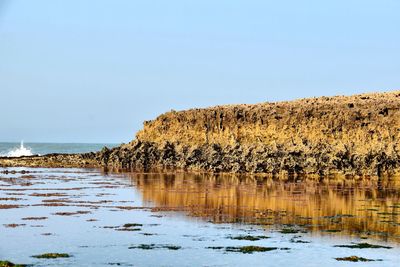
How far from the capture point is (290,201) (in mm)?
40562

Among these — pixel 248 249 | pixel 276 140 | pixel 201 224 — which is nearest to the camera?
pixel 248 249

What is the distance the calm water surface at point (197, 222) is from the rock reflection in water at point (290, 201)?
5cm

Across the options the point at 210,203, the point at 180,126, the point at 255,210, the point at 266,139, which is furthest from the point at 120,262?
the point at 180,126

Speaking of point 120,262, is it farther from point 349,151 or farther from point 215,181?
point 349,151

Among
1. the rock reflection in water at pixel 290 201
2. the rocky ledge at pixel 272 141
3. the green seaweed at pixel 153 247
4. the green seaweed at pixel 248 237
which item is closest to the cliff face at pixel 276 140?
the rocky ledge at pixel 272 141

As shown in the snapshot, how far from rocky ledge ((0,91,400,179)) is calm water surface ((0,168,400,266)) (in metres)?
10.2

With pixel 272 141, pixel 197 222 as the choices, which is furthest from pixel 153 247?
pixel 272 141

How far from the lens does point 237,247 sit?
24828 millimetres

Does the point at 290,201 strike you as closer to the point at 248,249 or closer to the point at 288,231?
the point at 288,231

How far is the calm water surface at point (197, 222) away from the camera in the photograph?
76.5 ft

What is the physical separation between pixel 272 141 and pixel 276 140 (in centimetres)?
38

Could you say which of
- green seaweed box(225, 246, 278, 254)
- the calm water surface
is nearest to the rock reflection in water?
the calm water surface

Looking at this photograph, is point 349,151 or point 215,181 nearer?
point 215,181

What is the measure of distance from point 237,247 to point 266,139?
48899mm
